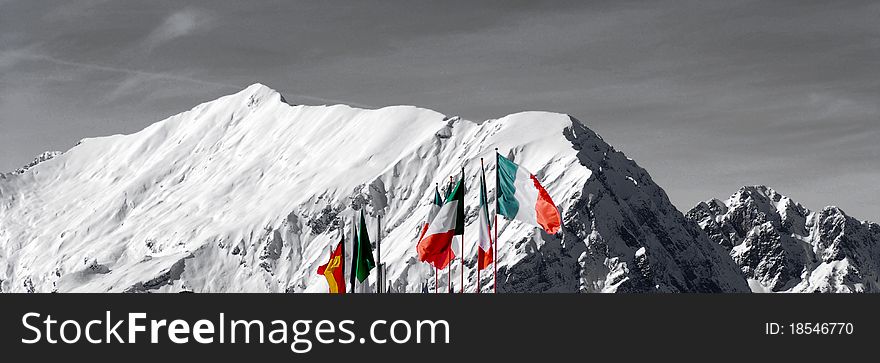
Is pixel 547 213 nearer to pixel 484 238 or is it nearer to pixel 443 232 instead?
pixel 484 238

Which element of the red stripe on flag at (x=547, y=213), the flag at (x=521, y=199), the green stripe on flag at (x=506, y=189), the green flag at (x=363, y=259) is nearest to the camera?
the red stripe on flag at (x=547, y=213)

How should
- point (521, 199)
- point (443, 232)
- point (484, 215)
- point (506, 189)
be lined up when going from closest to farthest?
1. point (484, 215)
2. point (443, 232)
3. point (506, 189)
4. point (521, 199)

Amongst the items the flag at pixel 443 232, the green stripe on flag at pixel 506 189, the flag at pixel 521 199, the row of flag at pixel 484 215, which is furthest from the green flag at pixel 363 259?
the flag at pixel 521 199

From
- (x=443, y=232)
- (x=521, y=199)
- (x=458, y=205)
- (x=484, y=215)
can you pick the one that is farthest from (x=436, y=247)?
(x=521, y=199)

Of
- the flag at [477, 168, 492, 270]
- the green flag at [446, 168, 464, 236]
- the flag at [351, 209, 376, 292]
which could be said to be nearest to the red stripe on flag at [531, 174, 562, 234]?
the flag at [477, 168, 492, 270]

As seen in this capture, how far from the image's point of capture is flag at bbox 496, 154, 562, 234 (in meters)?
57.4

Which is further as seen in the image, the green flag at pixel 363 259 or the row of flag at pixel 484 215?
the green flag at pixel 363 259

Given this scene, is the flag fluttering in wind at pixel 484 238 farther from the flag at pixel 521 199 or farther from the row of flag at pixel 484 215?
the flag at pixel 521 199

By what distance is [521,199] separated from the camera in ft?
200

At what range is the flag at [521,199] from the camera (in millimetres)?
57375

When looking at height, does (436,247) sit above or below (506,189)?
below

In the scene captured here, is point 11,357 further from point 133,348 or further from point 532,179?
point 532,179

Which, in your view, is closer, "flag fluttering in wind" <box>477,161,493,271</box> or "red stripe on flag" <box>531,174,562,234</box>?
"red stripe on flag" <box>531,174,562,234</box>

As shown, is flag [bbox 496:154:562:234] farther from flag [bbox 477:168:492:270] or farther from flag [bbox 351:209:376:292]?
flag [bbox 351:209:376:292]
